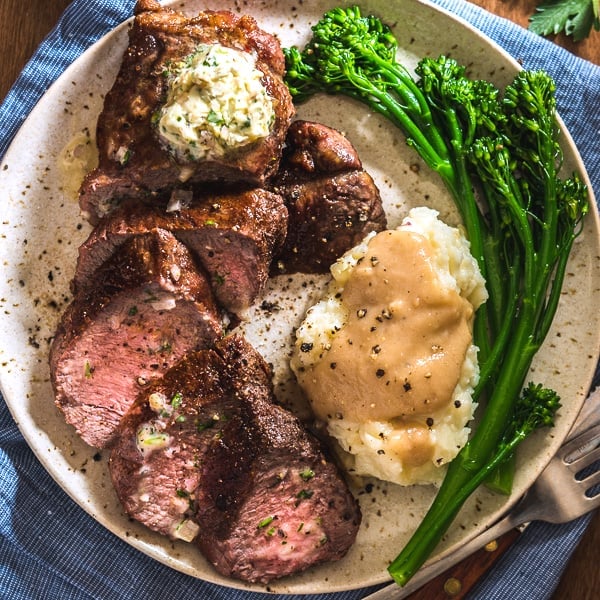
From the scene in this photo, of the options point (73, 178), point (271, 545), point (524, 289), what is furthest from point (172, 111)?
point (271, 545)

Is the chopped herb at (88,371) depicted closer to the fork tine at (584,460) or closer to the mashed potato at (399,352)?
the mashed potato at (399,352)

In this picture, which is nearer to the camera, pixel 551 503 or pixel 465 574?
pixel 551 503

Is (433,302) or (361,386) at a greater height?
(433,302)

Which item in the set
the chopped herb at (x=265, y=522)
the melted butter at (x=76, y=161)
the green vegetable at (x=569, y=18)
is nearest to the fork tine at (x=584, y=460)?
the chopped herb at (x=265, y=522)

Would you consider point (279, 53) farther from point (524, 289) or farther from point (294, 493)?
point (294, 493)

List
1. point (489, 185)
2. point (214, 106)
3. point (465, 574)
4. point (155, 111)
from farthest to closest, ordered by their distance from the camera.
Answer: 1. point (465, 574)
2. point (489, 185)
3. point (155, 111)
4. point (214, 106)

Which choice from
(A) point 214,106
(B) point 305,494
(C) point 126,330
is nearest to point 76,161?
(C) point 126,330

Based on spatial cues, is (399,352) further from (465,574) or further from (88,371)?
(88,371)
